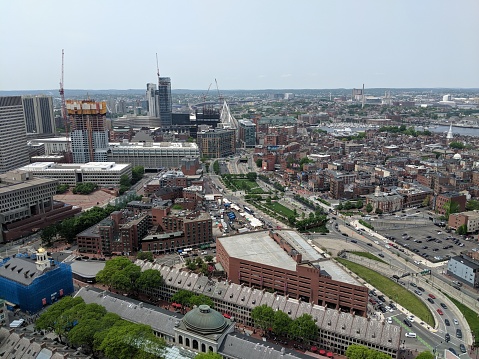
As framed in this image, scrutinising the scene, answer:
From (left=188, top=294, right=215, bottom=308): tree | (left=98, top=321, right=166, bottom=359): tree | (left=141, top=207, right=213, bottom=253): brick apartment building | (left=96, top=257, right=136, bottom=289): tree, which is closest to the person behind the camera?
(left=98, top=321, right=166, bottom=359): tree

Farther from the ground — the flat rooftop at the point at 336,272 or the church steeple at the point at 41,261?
the church steeple at the point at 41,261

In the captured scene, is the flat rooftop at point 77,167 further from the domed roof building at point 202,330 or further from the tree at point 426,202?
the domed roof building at point 202,330

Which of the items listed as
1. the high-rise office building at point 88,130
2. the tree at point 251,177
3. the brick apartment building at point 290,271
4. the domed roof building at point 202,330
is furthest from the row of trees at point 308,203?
the high-rise office building at point 88,130

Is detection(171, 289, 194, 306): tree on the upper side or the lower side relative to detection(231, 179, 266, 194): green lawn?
upper

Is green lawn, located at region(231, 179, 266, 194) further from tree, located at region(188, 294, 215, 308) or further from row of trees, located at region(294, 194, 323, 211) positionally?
tree, located at region(188, 294, 215, 308)

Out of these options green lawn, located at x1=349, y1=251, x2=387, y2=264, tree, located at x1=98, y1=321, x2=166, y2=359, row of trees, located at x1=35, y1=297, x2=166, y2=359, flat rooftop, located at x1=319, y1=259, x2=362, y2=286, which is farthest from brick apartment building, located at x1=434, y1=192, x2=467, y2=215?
tree, located at x1=98, y1=321, x2=166, y2=359

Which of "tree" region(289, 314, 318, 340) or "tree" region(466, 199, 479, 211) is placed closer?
"tree" region(289, 314, 318, 340)

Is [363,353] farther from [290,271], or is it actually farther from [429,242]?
[429,242]
